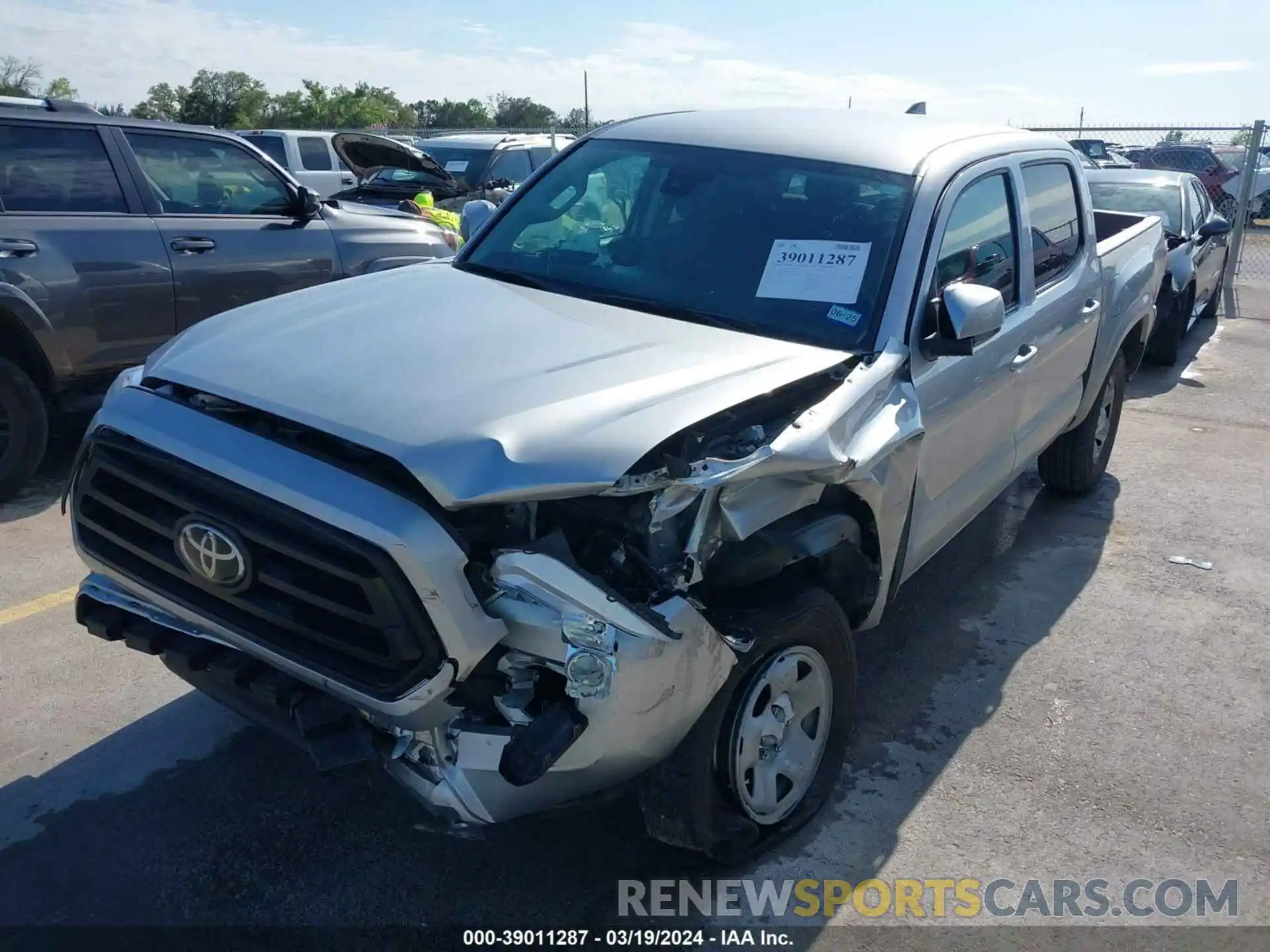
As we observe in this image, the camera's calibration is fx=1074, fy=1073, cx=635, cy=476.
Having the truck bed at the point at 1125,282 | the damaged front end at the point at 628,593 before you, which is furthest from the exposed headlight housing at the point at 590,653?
the truck bed at the point at 1125,282

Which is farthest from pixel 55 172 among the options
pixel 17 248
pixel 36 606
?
pixel 36 606

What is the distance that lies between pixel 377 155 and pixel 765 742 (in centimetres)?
988

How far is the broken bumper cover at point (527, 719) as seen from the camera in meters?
2.35

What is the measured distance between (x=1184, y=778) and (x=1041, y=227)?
2.32 metres

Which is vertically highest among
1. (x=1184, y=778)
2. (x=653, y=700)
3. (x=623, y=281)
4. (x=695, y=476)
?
(x=623, y=281)

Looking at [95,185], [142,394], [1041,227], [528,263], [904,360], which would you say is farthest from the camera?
[95,185]

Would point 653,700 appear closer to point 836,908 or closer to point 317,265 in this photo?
point 836,908

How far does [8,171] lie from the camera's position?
551cm

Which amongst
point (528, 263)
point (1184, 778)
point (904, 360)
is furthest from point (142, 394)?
point (1184, 778)

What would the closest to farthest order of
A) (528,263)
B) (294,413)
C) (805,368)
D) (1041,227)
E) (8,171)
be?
(294,413) → (805,368) → (528,263) → (1041,227) → (8,171)

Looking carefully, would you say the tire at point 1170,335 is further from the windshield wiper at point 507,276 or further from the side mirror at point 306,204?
the windshield wiper at point 507,276

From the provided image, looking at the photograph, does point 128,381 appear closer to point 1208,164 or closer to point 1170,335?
point 1170,335

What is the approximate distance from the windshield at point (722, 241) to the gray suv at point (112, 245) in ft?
8.80

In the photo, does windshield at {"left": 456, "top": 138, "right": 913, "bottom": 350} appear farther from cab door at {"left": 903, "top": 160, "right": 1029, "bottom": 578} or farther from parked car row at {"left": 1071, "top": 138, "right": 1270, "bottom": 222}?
parked car row at {"left": 1071, "top": 138, "right": 1270, "bottom": 222}
